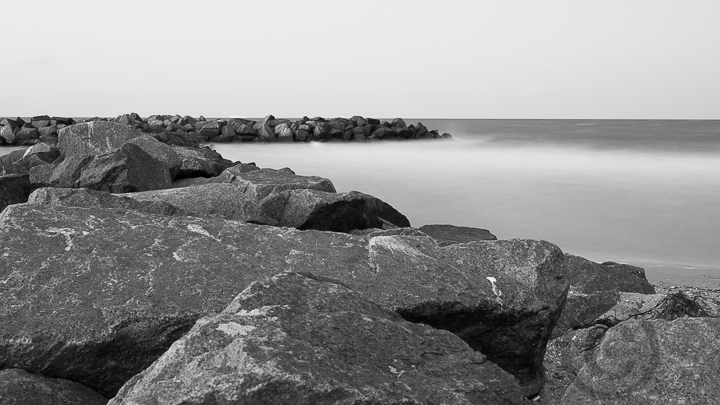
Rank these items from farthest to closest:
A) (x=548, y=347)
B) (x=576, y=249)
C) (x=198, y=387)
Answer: (x=576, y=249)
(x=548, y=347)
(x=198, y=387)

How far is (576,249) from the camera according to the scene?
12961 mm

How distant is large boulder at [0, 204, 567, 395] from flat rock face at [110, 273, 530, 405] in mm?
785

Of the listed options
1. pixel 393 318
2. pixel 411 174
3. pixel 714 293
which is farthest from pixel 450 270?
pixel 411 174

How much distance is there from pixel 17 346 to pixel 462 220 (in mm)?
13313

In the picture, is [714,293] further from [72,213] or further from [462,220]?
[462,220]

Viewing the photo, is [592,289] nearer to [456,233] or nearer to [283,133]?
[456,233]

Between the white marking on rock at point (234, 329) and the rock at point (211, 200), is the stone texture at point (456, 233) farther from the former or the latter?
the white marking on rock at point (234, 329)

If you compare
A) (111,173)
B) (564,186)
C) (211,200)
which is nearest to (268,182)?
(211,200)

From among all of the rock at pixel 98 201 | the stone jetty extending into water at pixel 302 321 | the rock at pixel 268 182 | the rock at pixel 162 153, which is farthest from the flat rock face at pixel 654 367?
the rock at pixel 162 153

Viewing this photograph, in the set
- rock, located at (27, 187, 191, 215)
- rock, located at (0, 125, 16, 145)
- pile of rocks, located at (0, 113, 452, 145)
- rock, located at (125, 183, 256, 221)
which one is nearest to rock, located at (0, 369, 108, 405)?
rock, located at (27, 187, 191, 215)

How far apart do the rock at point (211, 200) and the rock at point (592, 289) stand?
10.3ft

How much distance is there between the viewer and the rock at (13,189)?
7586 millimetres

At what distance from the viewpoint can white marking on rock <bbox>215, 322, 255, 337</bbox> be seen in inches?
103

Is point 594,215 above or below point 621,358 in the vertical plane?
below
